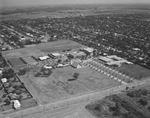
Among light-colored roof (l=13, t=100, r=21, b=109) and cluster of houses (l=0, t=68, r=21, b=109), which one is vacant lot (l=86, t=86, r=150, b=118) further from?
cluster of houses (l=0, t=68, r=21, b=109)

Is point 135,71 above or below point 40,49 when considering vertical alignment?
below

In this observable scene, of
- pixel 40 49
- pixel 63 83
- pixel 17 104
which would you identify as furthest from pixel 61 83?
pixel 40 49

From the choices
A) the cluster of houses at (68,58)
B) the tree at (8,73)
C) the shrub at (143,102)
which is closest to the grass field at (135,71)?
the shrub at (143,102)

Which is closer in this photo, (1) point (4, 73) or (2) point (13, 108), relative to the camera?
(2) point (13, 108)

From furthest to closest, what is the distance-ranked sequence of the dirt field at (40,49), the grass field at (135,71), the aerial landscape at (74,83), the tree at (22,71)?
the dirt field at (40,49) → the tree at (22,71) → the grass field at (135,71) → the aerial landscape at (74,83)

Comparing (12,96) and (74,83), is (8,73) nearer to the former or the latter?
(12,96)

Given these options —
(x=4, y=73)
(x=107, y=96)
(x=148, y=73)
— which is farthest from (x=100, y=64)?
(x=4, y=73)

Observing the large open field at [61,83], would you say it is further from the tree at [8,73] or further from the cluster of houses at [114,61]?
the cluster of houses at [114,61]

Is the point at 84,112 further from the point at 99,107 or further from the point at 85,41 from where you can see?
the point at 85,41
